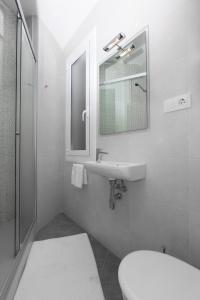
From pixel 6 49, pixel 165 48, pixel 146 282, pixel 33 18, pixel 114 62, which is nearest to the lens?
pixel 146 282

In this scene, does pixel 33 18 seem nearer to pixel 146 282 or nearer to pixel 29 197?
pixel 29 197

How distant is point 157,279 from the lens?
78 cm

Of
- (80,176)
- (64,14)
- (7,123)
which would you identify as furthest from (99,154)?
(64,14)

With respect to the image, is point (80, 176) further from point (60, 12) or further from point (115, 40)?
point (60, 12)

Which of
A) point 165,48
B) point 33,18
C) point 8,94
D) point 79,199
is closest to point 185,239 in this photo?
point 165,48

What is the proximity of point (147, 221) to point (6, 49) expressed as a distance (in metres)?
2.19

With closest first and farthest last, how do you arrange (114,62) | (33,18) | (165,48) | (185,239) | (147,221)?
(185,239) < (165,48) < (147,221) < (114,62) < (33,18)

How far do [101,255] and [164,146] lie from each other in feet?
3.85

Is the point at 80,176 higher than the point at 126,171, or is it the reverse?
the point at 126,171

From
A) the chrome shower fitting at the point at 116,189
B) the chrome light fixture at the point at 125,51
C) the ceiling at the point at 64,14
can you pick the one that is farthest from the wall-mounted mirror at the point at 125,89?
the ceiling at the point at 64,14

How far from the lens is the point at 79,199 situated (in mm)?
2285

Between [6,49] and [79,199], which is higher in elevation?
[6,49]

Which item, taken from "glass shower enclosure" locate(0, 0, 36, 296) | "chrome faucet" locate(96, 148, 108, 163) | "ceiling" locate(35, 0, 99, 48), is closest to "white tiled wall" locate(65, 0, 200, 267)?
"chrome faucet" locate(96, 148, 108, 163)

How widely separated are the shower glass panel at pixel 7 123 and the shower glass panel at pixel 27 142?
82mm
